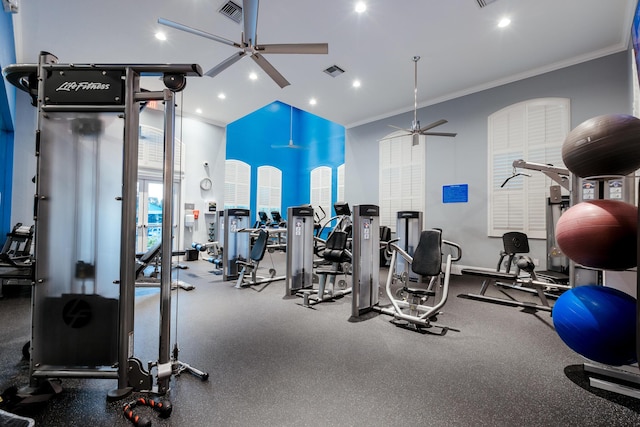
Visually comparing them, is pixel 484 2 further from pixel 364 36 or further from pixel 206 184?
pixel 206 184

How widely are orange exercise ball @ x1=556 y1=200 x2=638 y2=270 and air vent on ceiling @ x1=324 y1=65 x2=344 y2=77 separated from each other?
479cm

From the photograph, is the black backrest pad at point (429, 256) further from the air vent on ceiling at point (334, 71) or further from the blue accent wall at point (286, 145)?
the blue accent wall at point (286, 145)

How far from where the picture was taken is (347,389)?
2.01 m

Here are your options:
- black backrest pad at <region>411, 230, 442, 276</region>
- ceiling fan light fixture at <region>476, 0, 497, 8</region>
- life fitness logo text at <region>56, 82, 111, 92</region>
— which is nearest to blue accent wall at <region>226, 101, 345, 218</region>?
ceiling fan light fixture at <region>476, 0, 497, 8</region>

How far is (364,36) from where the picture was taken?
457 centimetres

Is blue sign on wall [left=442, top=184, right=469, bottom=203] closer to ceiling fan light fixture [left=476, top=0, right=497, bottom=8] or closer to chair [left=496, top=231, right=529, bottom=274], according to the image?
chair [left=496, top=231, right=529, bottom=274]

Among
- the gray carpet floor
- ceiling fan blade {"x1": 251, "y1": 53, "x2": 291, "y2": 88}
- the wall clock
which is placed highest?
ceiling fan blade {"x1": 251, "y1": 53, "x2": 291, "y2": 88}

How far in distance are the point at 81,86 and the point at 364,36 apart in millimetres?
4027

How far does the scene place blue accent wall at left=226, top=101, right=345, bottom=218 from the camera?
32.9ft

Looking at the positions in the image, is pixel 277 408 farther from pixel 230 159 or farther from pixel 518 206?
pixel 230 159

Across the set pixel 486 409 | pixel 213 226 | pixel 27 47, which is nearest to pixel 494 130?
pixel 486 409

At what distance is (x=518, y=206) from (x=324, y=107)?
16.2ft

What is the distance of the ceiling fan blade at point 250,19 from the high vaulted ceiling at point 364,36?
3.43 feet

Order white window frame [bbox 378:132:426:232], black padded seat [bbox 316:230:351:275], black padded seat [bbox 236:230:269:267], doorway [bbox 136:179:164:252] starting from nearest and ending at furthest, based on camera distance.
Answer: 1. black padded seat [bbox 316:230:351:275]
2. black padded seat [bbox 236:230:269:267]
3. white window frame [bbox 378:132:426:232]
4. doorway [bbox 136:179:164:252]
